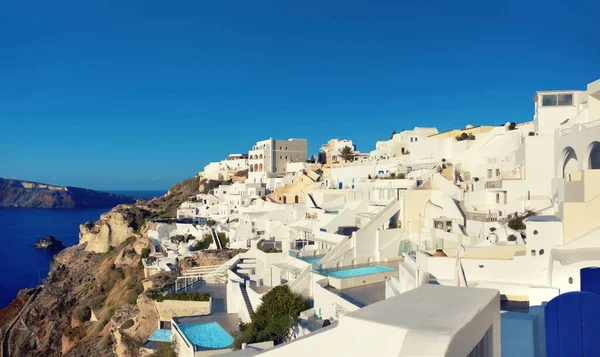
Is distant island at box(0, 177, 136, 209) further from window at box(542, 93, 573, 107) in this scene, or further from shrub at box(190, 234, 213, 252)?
window at box(542, 93, 573, 107)

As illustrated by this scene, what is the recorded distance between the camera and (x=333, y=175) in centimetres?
3850

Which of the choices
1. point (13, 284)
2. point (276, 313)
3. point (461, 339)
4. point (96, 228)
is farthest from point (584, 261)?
point (13, 284)

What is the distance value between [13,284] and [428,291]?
5578cm

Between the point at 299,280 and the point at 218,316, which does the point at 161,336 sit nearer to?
the point at 218,316

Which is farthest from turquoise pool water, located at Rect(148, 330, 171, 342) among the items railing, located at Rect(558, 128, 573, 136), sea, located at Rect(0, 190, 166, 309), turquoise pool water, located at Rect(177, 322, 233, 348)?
sea, located at Rect(0, 190, 166, 309)

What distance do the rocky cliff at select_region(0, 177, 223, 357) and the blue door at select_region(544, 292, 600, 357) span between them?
1589 centimetres

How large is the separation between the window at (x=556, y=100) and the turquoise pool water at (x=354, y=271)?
10770mm

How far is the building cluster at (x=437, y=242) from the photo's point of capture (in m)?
4.25

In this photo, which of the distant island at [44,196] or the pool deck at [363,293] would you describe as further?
the distant island at [44,196]

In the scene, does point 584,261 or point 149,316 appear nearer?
point 584,261

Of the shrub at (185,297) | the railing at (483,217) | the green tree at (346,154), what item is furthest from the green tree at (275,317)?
the green tree at (346,154)

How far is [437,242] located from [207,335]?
10.3 metres

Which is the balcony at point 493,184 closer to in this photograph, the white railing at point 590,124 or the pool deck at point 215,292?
the white railing at point 590,124

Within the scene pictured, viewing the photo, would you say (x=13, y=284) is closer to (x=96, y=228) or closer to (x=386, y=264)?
(x=96, y=228)
